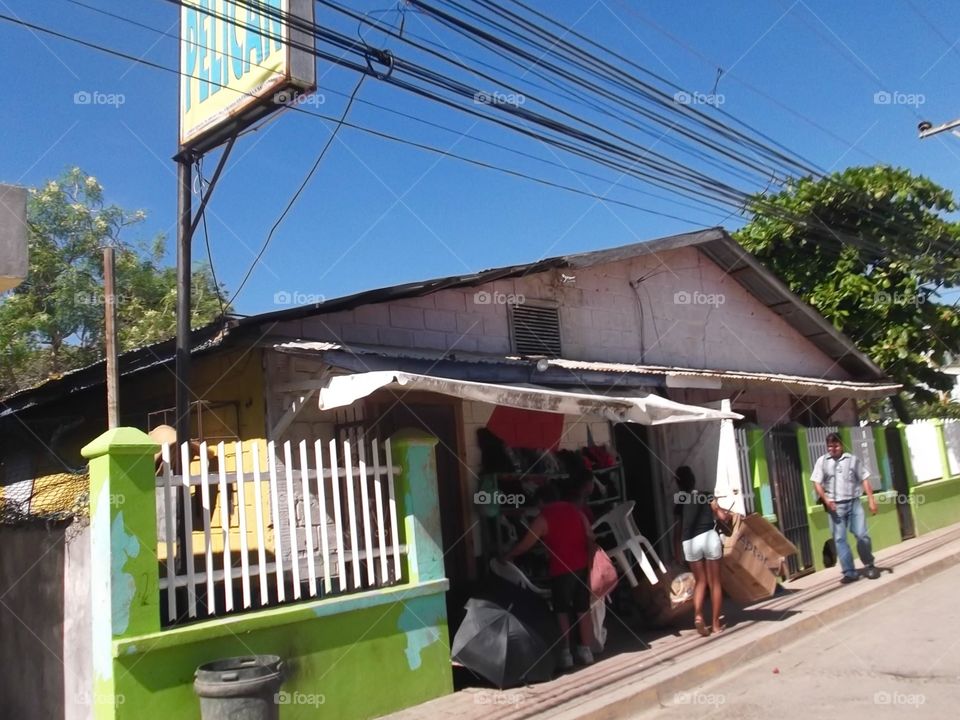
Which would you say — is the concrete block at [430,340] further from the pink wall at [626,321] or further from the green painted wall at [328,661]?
the green painted wall at [328,661]

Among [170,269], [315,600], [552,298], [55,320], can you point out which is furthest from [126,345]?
[315,600]

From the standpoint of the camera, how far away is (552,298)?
10250mm

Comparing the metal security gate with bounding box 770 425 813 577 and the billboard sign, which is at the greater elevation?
the billboard sign

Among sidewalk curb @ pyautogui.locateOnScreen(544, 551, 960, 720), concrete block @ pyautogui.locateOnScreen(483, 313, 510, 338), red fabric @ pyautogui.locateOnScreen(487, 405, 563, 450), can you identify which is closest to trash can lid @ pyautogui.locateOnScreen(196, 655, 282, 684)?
sidewalk curb @ pyautogui.locateOnScreen(544, 551, 960, 720)

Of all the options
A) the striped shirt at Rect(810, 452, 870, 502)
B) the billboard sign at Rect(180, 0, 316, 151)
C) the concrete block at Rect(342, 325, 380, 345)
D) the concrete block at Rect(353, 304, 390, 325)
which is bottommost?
the striped shirt at Rect(810, 452, 870, 502)

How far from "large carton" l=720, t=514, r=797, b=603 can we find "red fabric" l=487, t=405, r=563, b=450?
84.3 inches

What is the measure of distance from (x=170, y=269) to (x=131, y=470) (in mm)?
19886

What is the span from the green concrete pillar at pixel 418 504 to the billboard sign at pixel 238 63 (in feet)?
9.55

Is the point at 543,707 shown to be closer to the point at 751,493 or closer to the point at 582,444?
the point at 582,444

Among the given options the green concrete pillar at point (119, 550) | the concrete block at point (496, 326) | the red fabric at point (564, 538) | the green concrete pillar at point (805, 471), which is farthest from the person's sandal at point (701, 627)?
the green concrete pillar at point (119, 550)

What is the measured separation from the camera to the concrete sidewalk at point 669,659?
583cm

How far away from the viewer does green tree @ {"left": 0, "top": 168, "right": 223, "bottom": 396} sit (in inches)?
766

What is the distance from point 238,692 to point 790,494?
9.09 m

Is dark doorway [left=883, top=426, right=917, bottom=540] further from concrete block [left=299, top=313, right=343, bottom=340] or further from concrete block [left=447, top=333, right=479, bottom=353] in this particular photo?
concrete block [left=299, top=313, right=343, bottom=340]
